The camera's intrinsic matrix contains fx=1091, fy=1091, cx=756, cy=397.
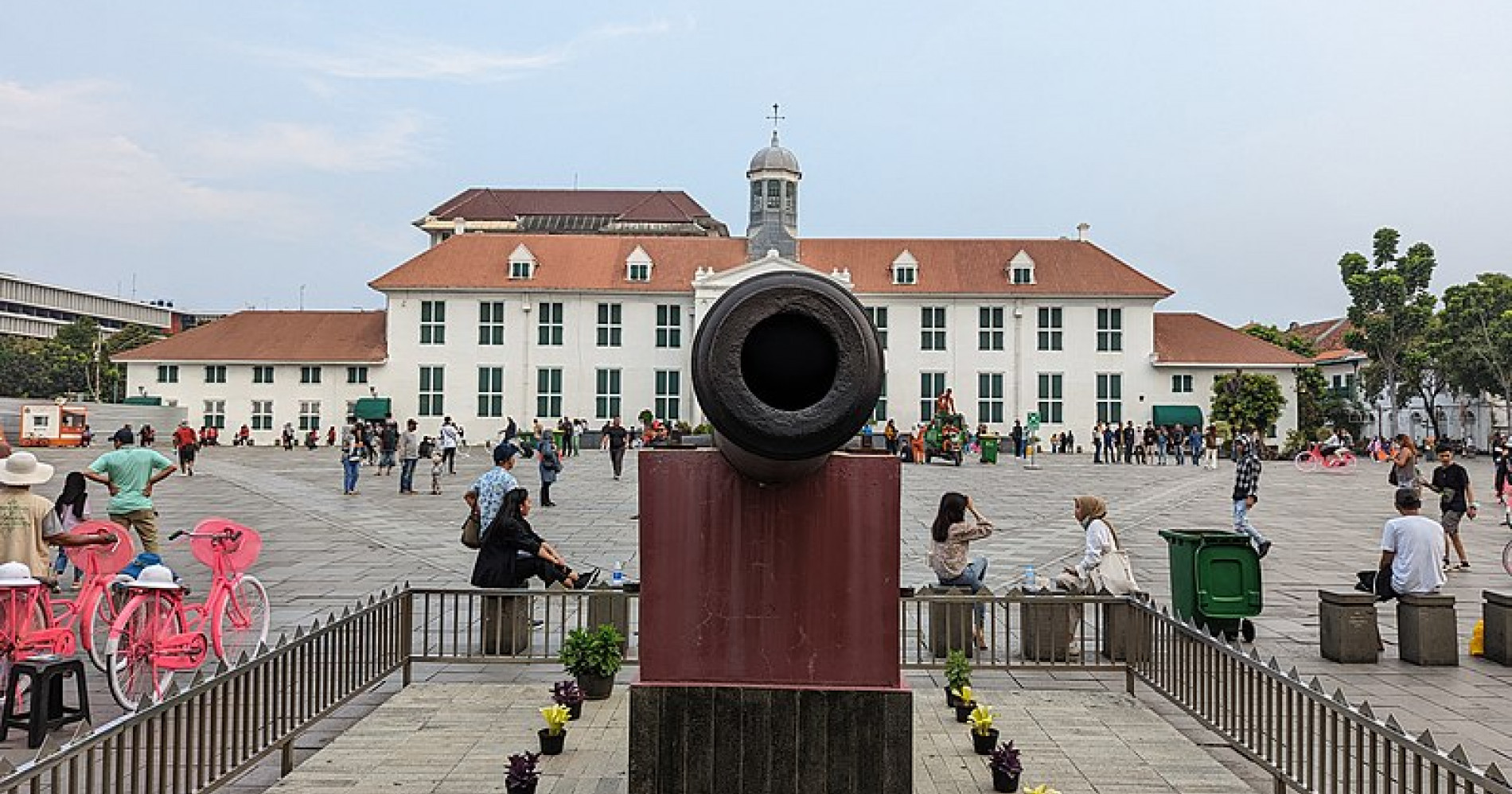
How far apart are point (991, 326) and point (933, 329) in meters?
2.87

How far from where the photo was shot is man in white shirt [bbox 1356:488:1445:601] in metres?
9.35

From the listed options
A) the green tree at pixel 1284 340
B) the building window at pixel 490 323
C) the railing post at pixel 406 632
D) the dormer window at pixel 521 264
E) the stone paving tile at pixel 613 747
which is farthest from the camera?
the green tree at pixel 1284 340

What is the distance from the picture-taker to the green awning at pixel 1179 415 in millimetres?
52812

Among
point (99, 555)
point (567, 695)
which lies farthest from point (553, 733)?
point (99, 555)

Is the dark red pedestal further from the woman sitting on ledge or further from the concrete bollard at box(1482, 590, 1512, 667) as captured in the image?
the concrete bollard at box(1482, 590, 1512, 667)

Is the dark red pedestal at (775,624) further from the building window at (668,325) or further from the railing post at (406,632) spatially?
the building window at (668,325)

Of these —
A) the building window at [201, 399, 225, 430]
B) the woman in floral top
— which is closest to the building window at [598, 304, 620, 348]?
the building window at [201, 399, 225, 430]

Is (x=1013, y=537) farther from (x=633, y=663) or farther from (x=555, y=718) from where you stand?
(x=555, y=718)

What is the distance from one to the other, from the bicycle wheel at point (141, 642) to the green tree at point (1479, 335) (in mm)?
60116

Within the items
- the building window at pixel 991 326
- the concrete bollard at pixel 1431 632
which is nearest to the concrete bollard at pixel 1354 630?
the concrete bollard at pixel 1431 632

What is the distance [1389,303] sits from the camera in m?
58.3

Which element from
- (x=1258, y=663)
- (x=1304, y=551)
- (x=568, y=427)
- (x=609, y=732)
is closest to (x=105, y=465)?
(x=609, y=732)

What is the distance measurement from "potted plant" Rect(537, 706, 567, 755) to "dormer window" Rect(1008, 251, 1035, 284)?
2038 inches

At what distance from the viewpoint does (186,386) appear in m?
53.7
